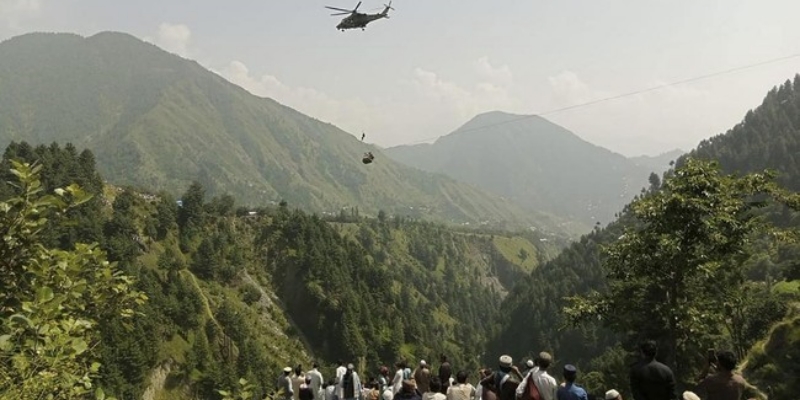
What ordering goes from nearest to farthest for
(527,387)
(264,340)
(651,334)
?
(527,387) < (651,334) < (264,340)

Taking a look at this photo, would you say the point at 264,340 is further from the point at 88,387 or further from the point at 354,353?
the point at 88,387

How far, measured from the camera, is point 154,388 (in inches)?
3499

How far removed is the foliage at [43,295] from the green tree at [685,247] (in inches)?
665

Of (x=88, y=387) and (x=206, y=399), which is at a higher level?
(x=88, y=387)

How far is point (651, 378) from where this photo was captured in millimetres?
9508

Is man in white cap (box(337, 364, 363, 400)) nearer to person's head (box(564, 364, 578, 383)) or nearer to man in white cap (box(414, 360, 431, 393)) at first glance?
man in white cap (box(414, 360, 431, 393))

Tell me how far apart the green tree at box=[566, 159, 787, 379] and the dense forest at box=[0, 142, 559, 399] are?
241 ft

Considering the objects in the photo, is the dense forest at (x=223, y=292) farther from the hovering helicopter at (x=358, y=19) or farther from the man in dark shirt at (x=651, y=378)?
the man in dark shirt at (x=651, y=378)

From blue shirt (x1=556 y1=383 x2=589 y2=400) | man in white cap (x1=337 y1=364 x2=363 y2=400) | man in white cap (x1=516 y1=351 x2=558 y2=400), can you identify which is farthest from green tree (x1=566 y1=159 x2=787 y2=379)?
man in white cap (x1=337 y1=364 x2=363 y2=400)

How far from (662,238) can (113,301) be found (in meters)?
16.9

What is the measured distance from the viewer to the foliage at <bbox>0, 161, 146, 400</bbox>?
16.5ft

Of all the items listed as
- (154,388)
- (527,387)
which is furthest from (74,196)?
(154,388)

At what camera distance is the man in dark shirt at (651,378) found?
943cm

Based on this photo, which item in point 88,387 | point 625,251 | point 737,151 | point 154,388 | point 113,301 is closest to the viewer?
point 88,387
